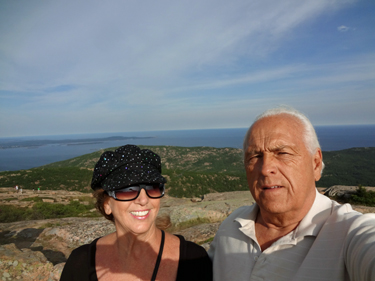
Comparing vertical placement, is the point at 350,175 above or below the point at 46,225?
below

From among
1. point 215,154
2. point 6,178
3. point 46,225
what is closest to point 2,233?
point 46,225

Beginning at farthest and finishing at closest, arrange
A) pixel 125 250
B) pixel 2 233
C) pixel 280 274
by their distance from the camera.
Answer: pixel 2 233 → pixel 125 250 → pixel 280 274

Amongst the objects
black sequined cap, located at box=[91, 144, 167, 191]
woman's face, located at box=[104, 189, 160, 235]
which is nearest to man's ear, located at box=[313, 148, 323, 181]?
black sequined cap, located at box=[91, 144, 167, 191]

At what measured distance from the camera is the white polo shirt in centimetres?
156

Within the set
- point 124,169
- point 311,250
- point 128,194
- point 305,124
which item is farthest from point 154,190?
point 305,124

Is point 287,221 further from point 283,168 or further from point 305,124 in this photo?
point 305,124

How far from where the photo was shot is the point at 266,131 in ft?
7.39

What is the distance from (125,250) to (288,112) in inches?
94.6

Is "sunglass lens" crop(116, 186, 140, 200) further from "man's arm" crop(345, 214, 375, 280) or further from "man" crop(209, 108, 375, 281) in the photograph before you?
"man's arm" crop(345, 214, 375, 280)

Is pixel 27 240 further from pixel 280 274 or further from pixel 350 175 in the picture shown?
pixel 350 175

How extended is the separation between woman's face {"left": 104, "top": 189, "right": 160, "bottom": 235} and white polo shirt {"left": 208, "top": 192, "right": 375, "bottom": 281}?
964 mm

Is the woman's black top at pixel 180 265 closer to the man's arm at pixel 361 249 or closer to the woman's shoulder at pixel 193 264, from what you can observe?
the woman's shoulder at pixel 193 264

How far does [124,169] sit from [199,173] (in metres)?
47.4

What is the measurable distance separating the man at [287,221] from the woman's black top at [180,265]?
156 mm
